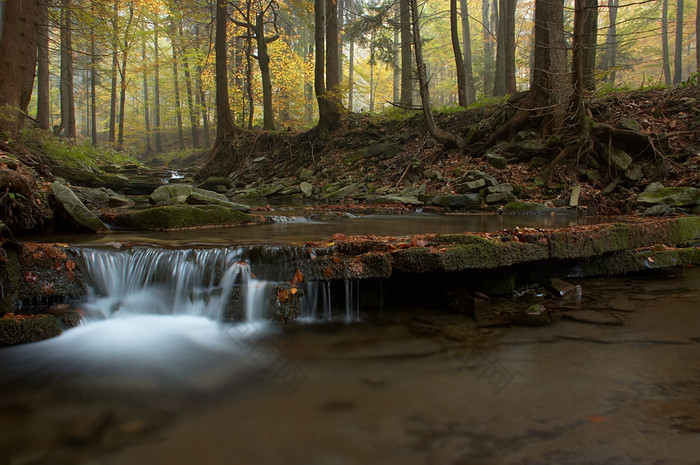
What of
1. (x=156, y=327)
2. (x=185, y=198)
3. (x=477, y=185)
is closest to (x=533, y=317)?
(x=156, y=327)

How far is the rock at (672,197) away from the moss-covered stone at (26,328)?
9488mm

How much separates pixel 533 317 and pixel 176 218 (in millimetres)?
5409

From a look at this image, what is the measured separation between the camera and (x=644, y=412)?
217 cm

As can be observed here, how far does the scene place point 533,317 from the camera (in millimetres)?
3600

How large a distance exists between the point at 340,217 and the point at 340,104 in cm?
948

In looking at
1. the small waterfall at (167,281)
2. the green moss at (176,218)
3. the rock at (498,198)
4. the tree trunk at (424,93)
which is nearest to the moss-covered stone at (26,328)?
the small waterfall at (167,281)

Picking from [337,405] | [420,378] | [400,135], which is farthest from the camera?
[400,135]

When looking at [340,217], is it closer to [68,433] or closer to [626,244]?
[626,244]

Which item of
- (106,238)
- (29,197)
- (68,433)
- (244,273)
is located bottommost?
(68,433)

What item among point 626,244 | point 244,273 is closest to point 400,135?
point 626,244

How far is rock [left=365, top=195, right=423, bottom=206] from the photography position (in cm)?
1009

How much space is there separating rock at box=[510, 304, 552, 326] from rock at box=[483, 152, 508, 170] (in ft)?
24.4

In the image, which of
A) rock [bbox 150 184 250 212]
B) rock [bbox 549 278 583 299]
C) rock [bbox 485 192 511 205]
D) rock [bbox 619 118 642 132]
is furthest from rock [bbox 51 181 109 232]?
rock [bbox 619 118 642 132]

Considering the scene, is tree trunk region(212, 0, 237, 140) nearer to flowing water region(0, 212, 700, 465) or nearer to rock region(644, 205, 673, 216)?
flowing water region(0, 212, 700, 465)
